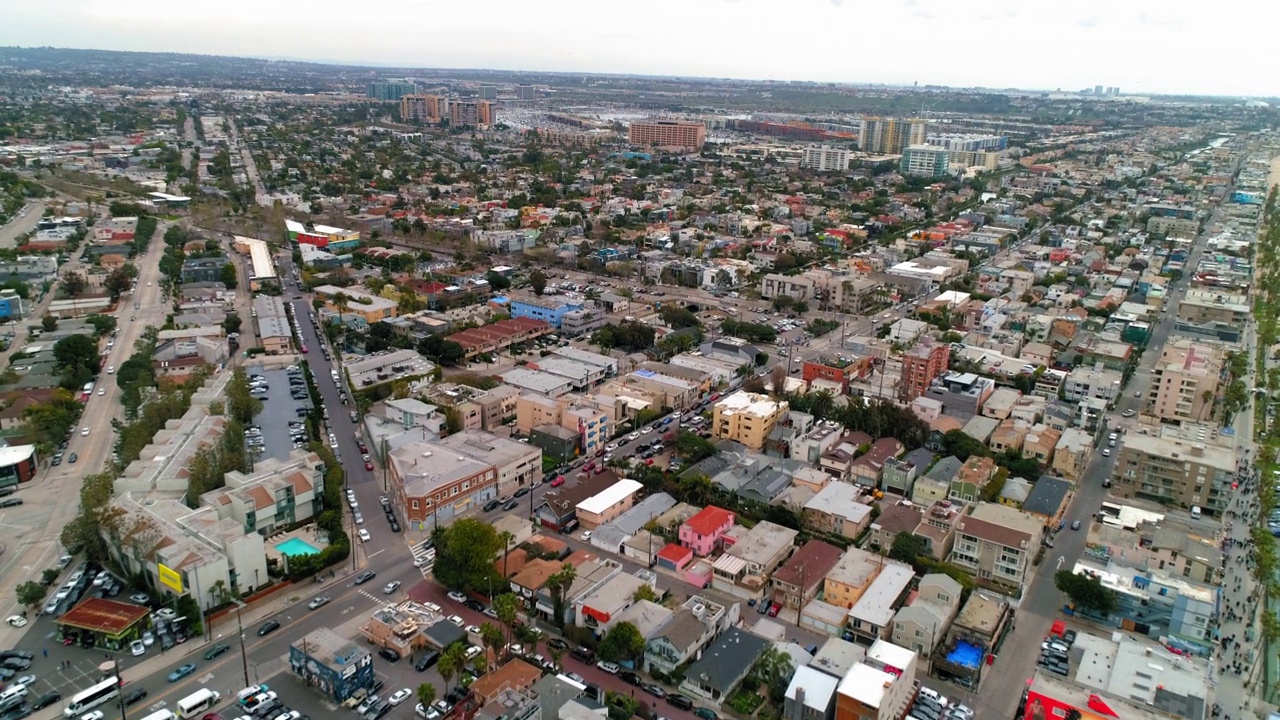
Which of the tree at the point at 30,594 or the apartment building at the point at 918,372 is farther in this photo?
the apartment building at the point at 918,372

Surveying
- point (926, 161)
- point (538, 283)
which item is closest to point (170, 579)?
point (538, 283)

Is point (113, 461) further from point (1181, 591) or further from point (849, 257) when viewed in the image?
point (849, 257)

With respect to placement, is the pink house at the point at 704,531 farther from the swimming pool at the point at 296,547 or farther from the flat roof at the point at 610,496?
the swimming pool at the point at 296,547

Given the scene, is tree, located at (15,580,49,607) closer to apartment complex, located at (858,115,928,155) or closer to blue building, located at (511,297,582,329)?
blue building, located at (511,297,582,329)

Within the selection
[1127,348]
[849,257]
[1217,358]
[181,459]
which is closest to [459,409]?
[181,459]

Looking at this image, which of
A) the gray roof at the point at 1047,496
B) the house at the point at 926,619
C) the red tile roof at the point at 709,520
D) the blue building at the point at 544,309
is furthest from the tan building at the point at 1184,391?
the blue building at the point at 544,309

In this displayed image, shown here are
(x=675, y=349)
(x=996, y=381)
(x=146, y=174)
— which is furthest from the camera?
(x=146, y=174)
